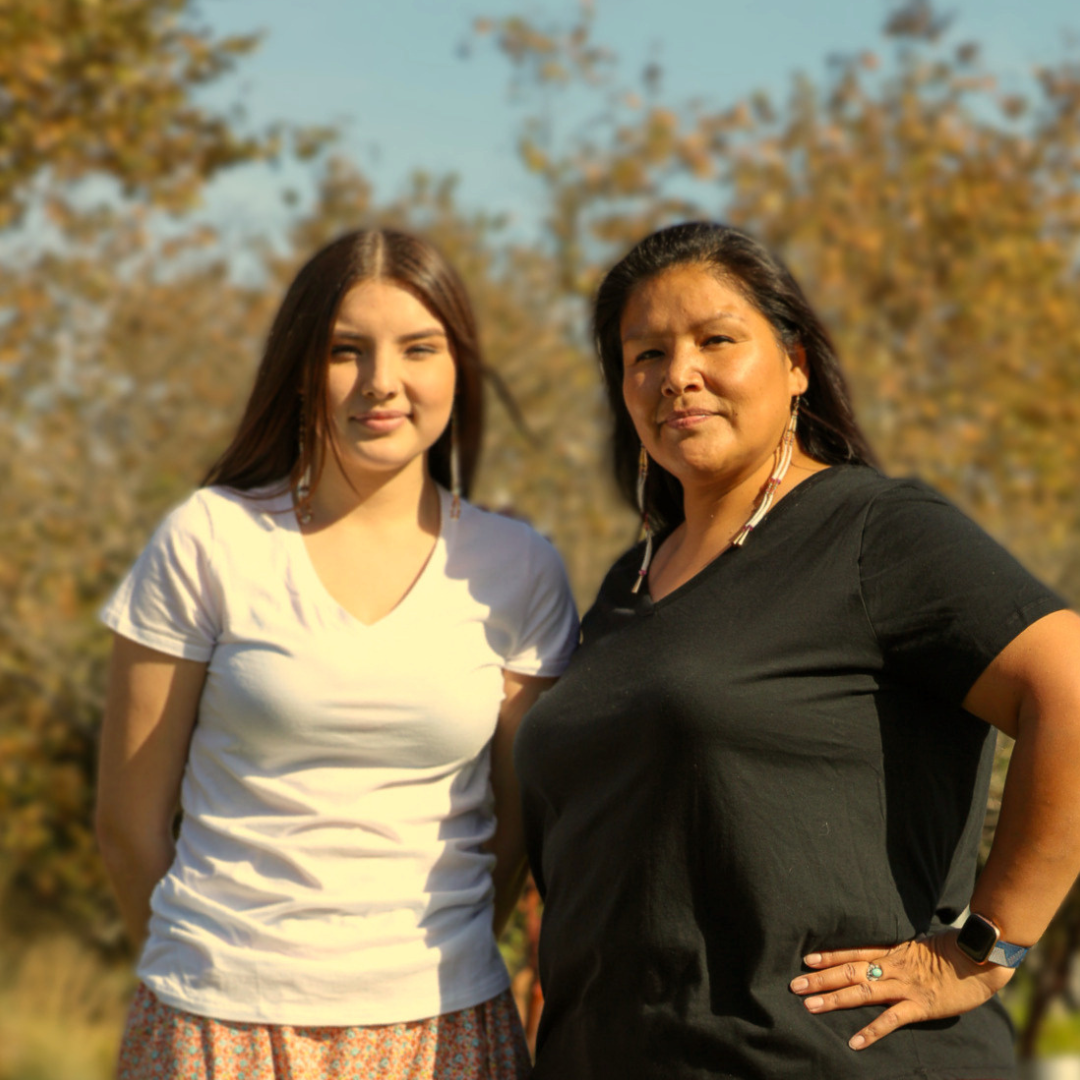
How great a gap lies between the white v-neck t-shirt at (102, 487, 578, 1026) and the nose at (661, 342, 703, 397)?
594 mm

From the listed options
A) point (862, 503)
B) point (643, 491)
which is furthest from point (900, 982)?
point (643, 491)

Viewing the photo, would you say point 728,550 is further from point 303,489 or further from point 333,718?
point 303,489

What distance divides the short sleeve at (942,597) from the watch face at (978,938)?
1.06 feet

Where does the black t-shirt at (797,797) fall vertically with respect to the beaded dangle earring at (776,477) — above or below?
below

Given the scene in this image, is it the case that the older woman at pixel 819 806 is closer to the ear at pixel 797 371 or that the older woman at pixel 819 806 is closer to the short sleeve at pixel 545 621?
the ear at pixel 797 371

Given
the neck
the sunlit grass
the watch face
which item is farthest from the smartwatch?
the sunlit grass

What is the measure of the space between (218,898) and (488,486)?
16.1 ft

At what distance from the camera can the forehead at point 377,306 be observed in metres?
2.50

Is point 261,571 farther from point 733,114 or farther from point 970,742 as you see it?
point 733,114

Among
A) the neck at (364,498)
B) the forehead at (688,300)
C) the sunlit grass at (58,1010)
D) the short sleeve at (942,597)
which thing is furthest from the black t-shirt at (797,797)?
the sunlit grass at (58,1010)

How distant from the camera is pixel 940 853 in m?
2.01

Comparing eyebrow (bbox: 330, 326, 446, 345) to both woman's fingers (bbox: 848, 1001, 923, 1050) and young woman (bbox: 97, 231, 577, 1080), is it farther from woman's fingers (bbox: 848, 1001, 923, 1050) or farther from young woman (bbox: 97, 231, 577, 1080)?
woman's fingers (bbox: 848, 1001, 923, 1050)

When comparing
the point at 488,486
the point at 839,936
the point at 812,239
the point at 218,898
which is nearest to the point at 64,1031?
the point at 488,486

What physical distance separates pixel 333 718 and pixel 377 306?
2.58 ft
